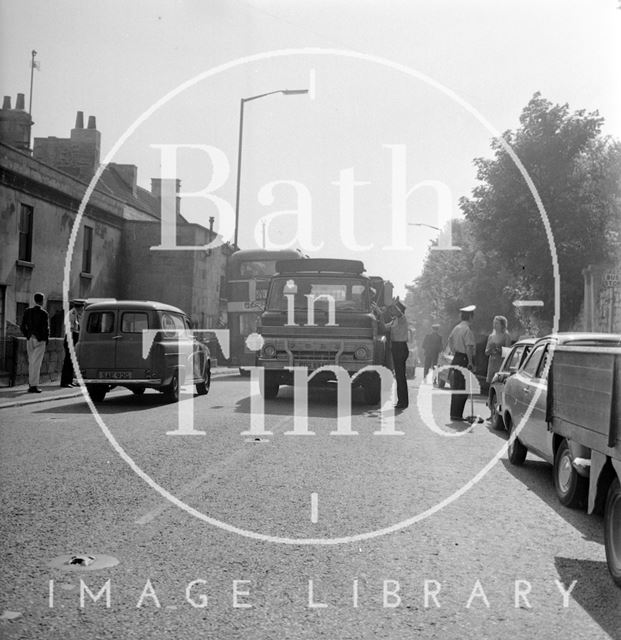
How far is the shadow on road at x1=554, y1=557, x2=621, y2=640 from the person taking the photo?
393cm

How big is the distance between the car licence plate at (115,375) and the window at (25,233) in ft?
42.5

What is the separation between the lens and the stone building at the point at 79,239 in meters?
25.2

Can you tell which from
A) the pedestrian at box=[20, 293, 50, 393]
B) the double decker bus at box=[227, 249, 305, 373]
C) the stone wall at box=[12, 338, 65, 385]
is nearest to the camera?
the pedestrian at box=[20, 293, 50, 393]

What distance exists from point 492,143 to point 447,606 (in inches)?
1392

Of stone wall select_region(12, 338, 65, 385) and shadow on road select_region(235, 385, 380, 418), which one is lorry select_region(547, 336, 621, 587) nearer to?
shadow on road select_region(235, 385, 380, 418)

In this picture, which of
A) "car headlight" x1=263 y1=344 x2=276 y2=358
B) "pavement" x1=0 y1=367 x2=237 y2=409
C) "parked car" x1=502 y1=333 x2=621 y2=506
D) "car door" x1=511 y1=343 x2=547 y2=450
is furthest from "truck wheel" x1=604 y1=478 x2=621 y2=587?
"pavement" x1=0 y1=367 x2=237 y2=409

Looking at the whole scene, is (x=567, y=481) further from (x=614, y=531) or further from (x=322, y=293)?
(x=322, y=293)

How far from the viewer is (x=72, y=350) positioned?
17578 mm

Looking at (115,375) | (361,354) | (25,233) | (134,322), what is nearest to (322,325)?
(361,354)

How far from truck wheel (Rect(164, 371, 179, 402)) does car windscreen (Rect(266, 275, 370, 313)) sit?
2.35 meters

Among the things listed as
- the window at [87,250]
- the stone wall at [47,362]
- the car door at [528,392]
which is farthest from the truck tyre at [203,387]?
the window at [87,250]

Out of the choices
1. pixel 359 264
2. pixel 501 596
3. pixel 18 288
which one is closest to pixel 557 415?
pixel 501 596

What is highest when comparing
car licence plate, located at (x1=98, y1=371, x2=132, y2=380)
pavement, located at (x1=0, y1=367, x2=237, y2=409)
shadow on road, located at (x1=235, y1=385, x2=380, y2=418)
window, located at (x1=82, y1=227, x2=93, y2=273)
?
window, located at (x1=82, y1=227, x2=93, y2=273)

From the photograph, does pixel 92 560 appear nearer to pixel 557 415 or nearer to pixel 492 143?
pixel 557 415
